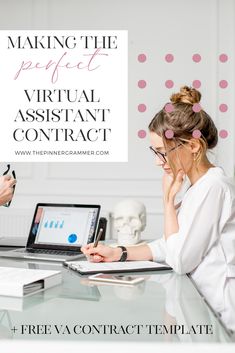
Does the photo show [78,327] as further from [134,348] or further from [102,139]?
[102,139]

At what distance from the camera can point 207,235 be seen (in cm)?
162

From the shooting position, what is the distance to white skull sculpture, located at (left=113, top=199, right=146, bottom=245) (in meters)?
2.41

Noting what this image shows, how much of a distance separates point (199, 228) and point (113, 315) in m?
0.59

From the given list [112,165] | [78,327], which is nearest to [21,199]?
[112,165]

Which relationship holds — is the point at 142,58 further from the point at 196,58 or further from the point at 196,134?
the point at 196,134

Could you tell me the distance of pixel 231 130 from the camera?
12.6 ft

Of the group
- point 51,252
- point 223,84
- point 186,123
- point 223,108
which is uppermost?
point 223,84

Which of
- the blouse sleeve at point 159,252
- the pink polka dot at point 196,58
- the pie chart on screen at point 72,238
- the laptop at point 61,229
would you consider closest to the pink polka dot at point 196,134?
the blouse sleeve at point 159,252

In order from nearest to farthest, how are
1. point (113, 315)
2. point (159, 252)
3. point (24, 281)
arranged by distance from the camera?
point (113, 315) < point (24, 281) < point (159, 252)

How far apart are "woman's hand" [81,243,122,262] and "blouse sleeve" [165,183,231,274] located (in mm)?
256

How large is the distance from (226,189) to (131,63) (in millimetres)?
2471

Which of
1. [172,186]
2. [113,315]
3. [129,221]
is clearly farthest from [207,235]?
[129,221]

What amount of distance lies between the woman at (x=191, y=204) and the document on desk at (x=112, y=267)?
0.06 metres

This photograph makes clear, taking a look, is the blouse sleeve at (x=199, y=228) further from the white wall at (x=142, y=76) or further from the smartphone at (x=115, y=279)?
the white wall at (x=142, y=76)
